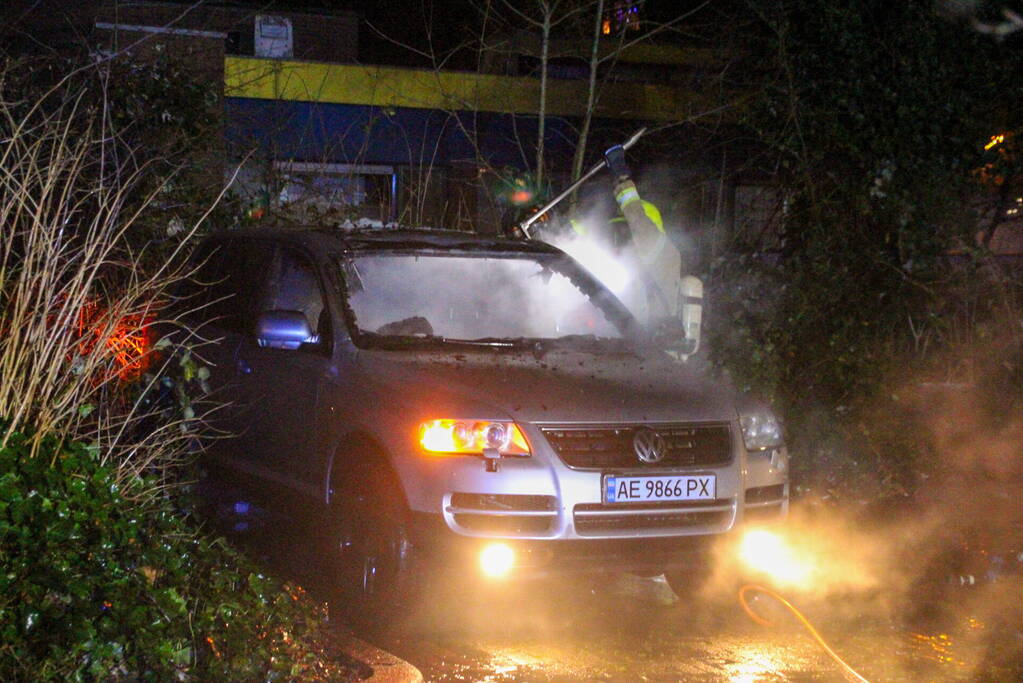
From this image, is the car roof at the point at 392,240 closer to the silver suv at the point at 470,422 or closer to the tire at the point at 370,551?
the silver suv at the point at 470,422

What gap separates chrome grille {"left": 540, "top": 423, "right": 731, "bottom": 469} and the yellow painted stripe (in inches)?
500

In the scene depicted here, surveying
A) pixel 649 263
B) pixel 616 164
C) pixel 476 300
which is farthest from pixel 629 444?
pixel 616 164

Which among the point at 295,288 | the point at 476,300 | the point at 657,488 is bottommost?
the point at 657,488

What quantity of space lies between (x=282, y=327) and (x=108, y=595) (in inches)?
83.2

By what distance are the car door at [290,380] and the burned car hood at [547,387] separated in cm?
43

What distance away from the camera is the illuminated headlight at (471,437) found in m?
5.51

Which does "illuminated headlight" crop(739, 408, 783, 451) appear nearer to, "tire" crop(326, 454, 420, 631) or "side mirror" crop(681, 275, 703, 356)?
"tire" crop(326, 454, 420, 631)

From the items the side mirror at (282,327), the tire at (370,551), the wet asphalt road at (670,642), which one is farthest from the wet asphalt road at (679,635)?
the side mirror at (282,327)

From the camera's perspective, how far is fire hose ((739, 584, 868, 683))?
5.32m

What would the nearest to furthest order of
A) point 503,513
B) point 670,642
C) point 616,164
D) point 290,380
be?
point 503,513 < point 670,642 < point 290,380 < point 616,164

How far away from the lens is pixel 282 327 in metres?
6.36

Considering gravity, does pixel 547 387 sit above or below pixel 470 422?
above

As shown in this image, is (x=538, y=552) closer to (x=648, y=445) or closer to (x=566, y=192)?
(x=648, y=445)

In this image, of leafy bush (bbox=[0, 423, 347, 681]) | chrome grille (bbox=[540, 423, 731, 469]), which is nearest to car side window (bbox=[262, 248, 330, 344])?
chrome grille (bbox=[540, 423, 731, 469])
